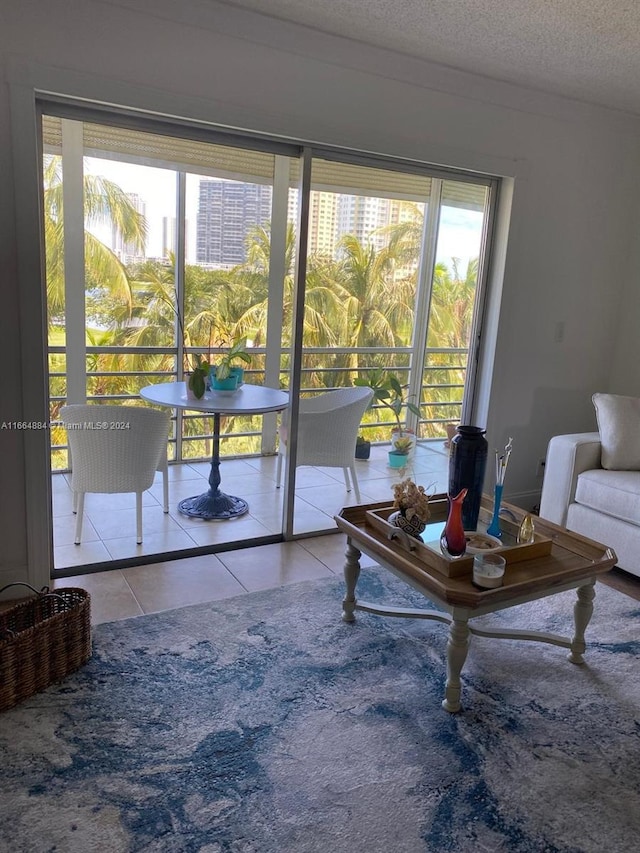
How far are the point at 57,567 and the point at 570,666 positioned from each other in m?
2.28

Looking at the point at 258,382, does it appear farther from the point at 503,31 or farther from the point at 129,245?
the point at 503,31

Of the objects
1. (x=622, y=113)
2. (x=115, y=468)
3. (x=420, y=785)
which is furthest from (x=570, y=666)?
(x=622, y=113)

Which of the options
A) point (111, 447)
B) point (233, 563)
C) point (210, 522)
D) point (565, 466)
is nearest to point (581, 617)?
point (565, 466)

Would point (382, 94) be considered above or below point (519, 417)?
above

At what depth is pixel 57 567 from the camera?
3.04 metres

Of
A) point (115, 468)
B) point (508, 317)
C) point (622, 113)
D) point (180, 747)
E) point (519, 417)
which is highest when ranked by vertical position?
point (622, 113)

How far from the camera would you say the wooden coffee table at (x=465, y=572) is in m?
2.12

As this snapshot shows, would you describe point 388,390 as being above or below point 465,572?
above

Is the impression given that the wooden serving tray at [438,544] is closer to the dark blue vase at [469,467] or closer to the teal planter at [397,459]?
the dark blue vase at [469,467]

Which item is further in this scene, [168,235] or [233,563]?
[168,235]

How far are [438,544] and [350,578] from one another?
41cm

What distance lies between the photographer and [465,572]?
7.25 feet

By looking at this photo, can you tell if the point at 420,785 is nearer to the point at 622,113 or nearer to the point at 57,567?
the point at 57,567

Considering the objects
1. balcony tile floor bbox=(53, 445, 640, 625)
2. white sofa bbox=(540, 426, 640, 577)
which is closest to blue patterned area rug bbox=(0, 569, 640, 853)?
balcony tile floor bbox=(53, 445, 640, 625)
